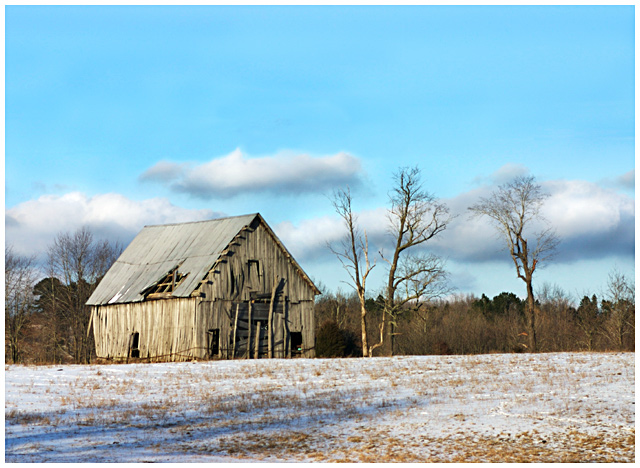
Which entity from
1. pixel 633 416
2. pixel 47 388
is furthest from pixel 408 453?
pixel 47 388

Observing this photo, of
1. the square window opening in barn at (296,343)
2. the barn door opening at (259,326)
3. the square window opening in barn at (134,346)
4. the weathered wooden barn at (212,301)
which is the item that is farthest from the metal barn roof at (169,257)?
the square window opening in barn at (296,343)

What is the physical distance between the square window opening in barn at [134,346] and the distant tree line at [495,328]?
1372 centimetres

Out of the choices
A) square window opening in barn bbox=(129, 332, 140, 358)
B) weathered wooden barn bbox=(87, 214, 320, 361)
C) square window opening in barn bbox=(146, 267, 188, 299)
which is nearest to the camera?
weathered wooden barn bbox=(87, 214, 320, 361)

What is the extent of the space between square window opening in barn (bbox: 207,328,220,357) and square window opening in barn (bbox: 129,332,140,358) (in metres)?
5.04

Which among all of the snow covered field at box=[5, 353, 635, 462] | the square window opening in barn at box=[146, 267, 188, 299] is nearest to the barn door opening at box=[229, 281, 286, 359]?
the square window opening in barn at box=[146, 267, 188, 299]

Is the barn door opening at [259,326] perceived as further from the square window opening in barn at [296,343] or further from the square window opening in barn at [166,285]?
the square window opening in barn at [166,285]

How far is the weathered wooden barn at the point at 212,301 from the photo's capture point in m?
36.3

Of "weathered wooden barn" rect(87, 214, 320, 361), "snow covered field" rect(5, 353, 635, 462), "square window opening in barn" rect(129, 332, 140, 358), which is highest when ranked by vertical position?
"weathered wooden barn" rect(87, 214, 320, 361)

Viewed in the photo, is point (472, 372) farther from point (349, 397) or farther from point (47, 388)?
point (47, 388)

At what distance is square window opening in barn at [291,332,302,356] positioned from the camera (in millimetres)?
39188

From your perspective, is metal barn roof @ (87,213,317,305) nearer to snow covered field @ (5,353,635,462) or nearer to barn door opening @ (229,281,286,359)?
barn door opening @ (229,281,286,359)

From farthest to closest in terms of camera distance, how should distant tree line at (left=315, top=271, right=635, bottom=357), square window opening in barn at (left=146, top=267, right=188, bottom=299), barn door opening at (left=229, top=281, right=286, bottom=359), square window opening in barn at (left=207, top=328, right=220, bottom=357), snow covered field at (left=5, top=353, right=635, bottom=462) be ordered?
distant tree line at (left=315, top=271, right=635, bottom=357)
square window opening in barn at (left=146, top=267, right=188, bottom=299)
barn door opening at (left=229, top=281, right=286, bottom=359)
square window opening in barn at (left=207, top=328, right=220, bottom=357)
snow covered field at (left=5, top=353, right=635, bottom=462)

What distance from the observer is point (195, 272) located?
1462 inches

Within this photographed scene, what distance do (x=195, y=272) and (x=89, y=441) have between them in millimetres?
22450
